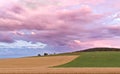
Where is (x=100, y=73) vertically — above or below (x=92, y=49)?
below

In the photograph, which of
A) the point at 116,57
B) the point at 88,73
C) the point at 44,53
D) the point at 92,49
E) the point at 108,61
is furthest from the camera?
the point at 92,49

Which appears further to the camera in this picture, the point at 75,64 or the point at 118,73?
the point at 75,64

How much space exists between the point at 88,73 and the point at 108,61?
71.9ft

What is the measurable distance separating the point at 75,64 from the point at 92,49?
34.6 m

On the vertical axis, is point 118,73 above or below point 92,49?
below

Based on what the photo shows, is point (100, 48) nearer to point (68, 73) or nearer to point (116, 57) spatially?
point (116, 57)

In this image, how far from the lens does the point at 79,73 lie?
A: 2208 centimetres

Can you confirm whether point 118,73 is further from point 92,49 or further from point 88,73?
point 92,49

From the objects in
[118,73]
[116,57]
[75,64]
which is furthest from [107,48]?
[118,73]

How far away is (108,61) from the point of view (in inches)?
1697

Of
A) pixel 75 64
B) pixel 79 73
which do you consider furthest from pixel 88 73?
pixel 75 64

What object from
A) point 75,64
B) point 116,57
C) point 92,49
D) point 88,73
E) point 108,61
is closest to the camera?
point 88,73

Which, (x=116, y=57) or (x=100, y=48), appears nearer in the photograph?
(x=116, y=57)

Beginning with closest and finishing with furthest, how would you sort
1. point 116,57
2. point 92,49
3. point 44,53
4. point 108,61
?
point 108,61 → point 116,57 → point 44,53 → point 92,49
